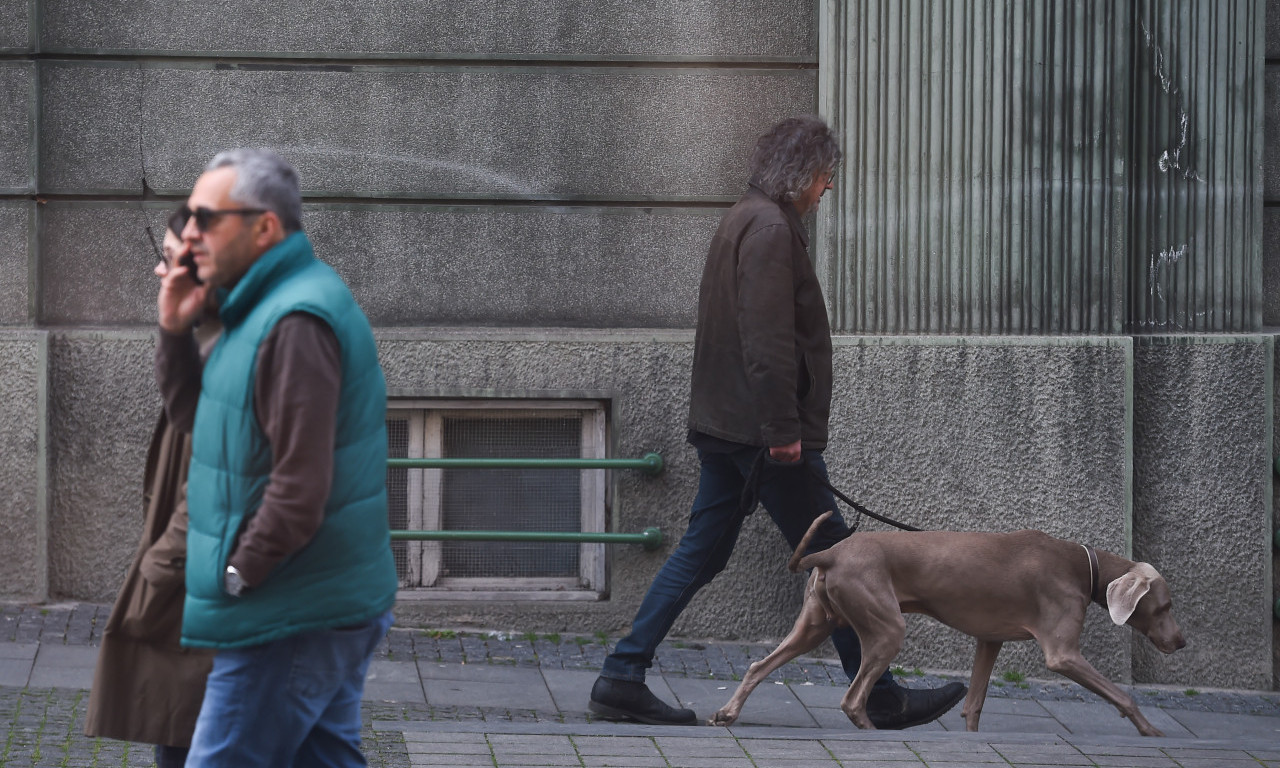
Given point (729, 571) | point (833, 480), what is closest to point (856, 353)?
point (833, 480)

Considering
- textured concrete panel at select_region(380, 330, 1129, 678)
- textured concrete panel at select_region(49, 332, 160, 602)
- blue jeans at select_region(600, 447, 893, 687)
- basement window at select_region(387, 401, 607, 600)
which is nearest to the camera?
blue jeans at select_region(600, 447, 893, 687)

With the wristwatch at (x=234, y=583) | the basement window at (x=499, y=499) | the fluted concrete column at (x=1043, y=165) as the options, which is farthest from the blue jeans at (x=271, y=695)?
the fluted concrete column at (x=1043, y=165)

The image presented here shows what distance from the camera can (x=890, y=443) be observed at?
6371 mm

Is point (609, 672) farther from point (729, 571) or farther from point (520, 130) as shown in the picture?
point (520, 130)

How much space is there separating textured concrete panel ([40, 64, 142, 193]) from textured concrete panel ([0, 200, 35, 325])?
16cm

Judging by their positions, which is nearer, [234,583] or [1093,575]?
[234,583]

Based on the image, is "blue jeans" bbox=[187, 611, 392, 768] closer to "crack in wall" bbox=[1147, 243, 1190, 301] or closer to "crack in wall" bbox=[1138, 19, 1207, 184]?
"crack in wall" bbox=[1147, 243, 1190, 301]

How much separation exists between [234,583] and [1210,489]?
4712 millimetres

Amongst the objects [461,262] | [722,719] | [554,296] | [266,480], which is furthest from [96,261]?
[266,480]

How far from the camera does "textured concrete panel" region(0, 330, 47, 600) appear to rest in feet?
21.2

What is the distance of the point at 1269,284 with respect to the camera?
6879 millimetres

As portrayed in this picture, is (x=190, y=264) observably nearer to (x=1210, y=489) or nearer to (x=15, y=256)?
(x=15, y=256)

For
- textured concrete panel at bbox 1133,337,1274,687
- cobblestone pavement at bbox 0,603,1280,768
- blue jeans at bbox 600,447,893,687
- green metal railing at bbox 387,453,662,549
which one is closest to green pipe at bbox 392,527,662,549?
green metal railing at bbox 387,453,662,549

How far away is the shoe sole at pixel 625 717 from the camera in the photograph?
17.2ft
